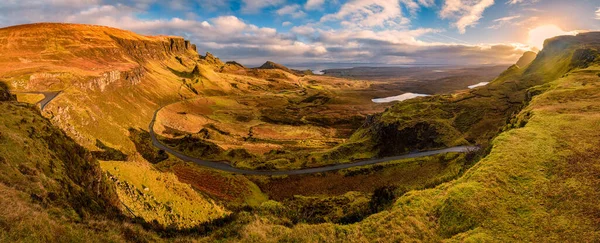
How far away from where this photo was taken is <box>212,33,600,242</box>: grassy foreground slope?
21641 millimetres

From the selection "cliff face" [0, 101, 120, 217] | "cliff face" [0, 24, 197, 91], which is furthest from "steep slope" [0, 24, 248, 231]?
"cliff face" [0, 101, 120, 217]

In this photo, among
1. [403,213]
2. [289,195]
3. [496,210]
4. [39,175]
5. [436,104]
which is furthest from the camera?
[436,104]

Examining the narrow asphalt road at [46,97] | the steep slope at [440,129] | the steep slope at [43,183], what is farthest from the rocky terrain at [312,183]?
the narrow asphalt road at [46,97]

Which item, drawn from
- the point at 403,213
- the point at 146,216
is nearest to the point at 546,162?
the point at 403,213

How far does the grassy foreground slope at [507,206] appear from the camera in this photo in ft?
71.0

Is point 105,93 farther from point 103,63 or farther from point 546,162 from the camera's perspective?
point 546,162

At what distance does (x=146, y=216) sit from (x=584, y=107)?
6976 centimetres

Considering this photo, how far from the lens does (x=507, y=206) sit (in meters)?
24.4

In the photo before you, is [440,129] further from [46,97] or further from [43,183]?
[46,97]

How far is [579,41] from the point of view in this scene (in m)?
162

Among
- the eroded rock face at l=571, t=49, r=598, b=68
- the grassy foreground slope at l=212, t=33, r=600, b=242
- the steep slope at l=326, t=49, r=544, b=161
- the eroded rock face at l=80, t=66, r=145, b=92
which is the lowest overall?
the steep slope at l=326, t=49, r=544, b=161

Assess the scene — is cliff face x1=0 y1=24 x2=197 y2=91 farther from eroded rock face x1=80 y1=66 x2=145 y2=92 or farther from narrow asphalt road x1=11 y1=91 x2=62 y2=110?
narrow asphalt road x1=11 y1=91 x2=62 y2=110

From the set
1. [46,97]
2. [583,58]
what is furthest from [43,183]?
[583,58]

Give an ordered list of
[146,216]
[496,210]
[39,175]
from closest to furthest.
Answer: [39,175]
[496,210]
[146,216]
